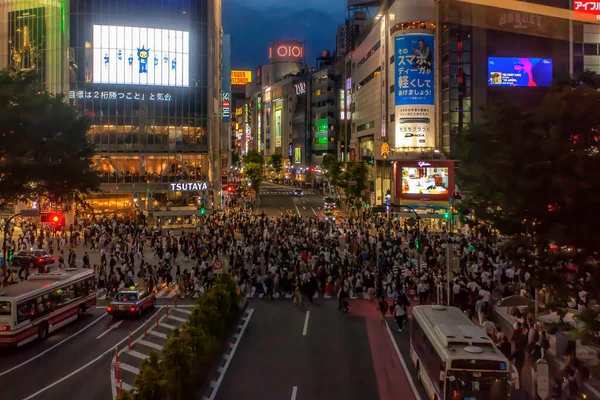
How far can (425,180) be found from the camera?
55.7m

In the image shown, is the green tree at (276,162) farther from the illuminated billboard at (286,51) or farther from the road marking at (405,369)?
the road marking at (405,369)

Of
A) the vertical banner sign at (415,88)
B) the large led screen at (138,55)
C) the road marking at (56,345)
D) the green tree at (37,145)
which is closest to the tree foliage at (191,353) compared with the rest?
the road marking at (56,345)

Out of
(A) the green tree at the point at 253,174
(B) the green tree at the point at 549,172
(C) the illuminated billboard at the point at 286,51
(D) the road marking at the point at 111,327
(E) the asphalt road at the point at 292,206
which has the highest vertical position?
(C) the illuminated billboard at the point at 286,51

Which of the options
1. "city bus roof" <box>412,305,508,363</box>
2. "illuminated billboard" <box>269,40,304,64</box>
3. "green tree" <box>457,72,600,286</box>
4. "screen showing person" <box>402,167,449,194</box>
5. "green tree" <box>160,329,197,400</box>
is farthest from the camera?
"illuminated billboard" <box>269,40,304,64</box>

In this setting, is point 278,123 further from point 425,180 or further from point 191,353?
point 191,353

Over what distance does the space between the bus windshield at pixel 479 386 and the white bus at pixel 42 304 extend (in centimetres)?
1336

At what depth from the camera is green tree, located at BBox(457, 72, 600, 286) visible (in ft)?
30.8

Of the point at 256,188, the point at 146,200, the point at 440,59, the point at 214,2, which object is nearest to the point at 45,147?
the point at 146,200

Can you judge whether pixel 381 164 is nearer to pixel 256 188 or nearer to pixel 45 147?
pixel 256 188

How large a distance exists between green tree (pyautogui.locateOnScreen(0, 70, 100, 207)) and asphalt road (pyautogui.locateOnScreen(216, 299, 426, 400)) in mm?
10187

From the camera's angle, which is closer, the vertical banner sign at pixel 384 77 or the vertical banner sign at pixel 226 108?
the vertical banner sign at pixel 384 77

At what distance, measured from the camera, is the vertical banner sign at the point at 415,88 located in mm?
58312

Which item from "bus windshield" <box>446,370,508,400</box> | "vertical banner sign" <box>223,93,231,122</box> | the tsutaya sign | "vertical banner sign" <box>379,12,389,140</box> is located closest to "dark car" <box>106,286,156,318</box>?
"bus windshield" <box>446,370,508,400</box>

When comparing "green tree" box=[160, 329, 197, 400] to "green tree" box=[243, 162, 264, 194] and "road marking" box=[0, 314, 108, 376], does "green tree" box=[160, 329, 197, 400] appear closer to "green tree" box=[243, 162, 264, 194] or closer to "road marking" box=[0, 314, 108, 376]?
"road marking" box=[0, 314, 108, 376]
